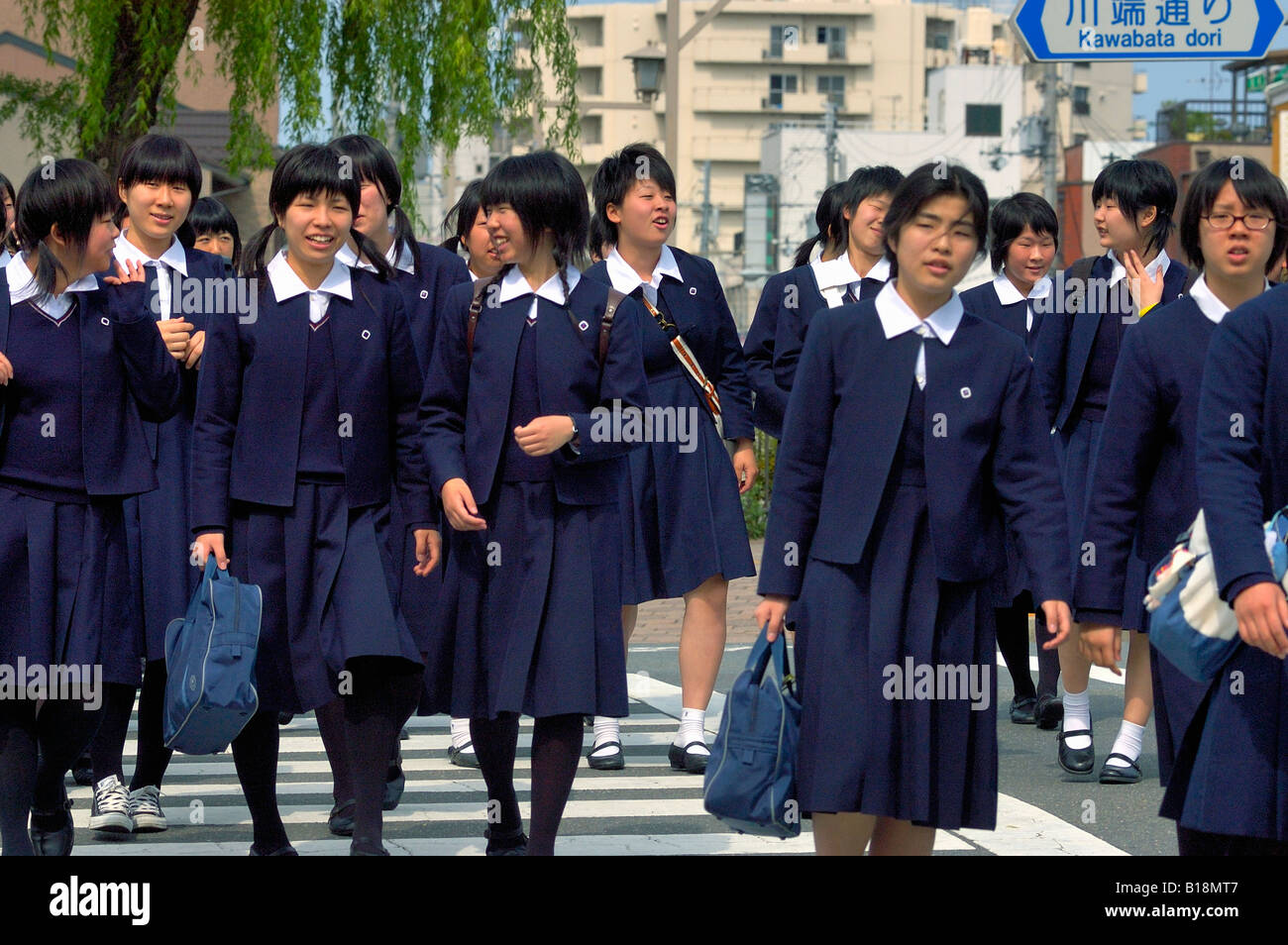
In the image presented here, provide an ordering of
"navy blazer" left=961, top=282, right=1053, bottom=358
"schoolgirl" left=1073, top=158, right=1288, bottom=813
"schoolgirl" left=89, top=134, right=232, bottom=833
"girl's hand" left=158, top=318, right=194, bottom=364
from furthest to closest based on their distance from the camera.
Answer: "navy blazer" left=961, top=282, right=1053, bottom=358
"schoolgirl" left=89, top=134, right=232, bottom=833
"girl's hand" left=158, top=318, right=194, bottom=364
"schoolgirl" left=1073, top=158, right=1288, bottom=813

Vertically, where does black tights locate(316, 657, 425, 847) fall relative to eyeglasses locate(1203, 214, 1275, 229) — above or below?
below

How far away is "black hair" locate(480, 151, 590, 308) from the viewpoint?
208 inches

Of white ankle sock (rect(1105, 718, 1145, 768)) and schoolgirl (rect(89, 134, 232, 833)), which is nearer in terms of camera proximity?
schoolgirl (rect(89, 134, 232, 833))

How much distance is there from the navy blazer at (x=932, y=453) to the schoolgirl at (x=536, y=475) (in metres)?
0.86

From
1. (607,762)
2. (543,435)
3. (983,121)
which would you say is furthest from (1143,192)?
(983,121)

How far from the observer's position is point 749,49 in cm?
9381

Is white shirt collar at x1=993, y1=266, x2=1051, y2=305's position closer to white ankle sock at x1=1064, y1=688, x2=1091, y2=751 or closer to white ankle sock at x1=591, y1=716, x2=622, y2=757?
white ankle sock at x1=1064, y1=688, x2=1091, y2=751

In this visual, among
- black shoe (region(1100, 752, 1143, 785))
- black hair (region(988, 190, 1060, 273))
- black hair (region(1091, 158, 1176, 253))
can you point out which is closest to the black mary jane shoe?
black shoe (region(1100, 752, 1143, 785))

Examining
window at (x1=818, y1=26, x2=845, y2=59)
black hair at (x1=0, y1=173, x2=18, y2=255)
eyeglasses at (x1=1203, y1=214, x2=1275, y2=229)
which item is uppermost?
window at (x1=818, y1=26, x2=845, y2=59)

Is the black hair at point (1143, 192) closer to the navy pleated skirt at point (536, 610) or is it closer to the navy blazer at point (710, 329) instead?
the navy blazer at point (710, 329)

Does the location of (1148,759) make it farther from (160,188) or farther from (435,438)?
(160,188)

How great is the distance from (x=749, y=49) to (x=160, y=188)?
9019cm

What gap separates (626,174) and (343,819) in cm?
269

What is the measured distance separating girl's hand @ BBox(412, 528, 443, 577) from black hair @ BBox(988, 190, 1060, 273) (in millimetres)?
3941
